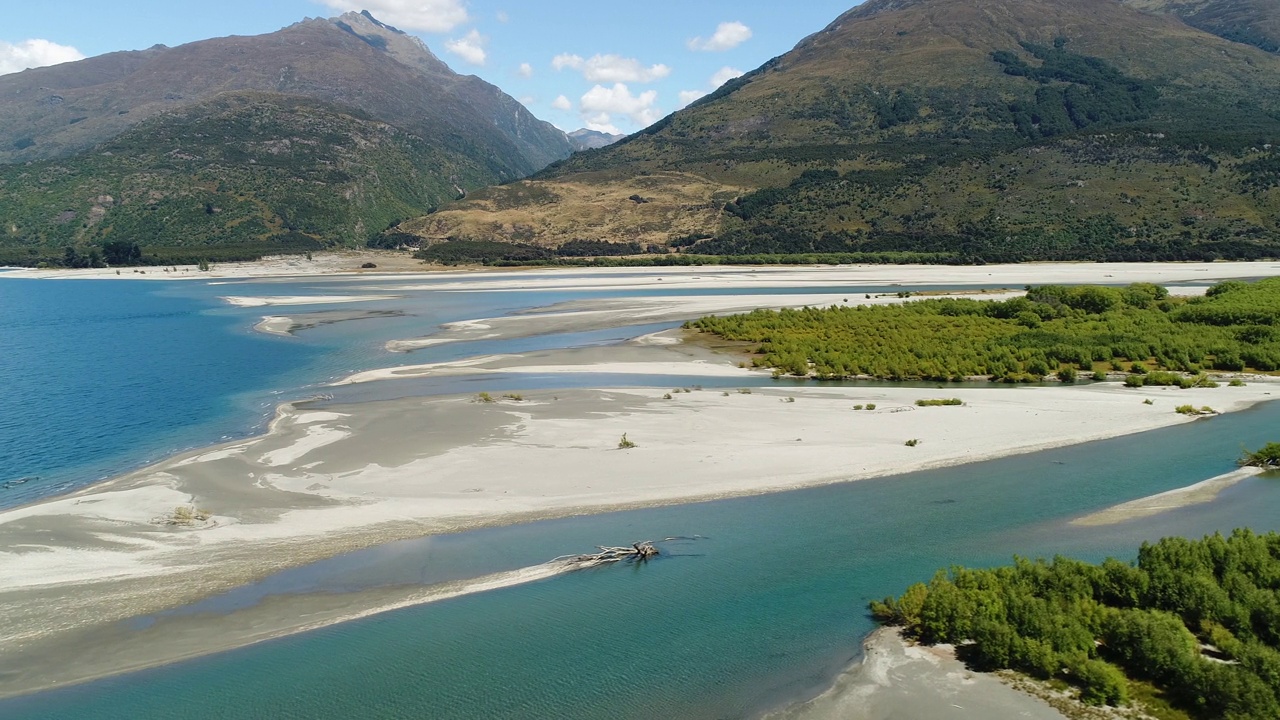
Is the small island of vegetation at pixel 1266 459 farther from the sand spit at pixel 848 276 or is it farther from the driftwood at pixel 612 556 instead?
the sand spit at pixel 848 276

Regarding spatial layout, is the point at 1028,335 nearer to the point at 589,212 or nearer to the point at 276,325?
the point at 276,325

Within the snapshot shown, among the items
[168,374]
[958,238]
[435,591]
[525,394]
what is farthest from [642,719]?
[958,238]

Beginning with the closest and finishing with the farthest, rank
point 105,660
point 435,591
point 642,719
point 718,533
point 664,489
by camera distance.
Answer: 1. point 642,719
2. point 105,660
3. point 435,591
4. point 718,533
5. point 664,489

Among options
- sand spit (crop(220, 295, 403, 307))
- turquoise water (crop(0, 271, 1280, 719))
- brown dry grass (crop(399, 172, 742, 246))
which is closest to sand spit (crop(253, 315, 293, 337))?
sand spit (crop(220, 295, 403, 307))

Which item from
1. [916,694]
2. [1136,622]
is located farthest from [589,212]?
[916,694]

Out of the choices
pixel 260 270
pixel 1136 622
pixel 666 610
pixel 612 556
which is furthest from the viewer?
pixel 260 270

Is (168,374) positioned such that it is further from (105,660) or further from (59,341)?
(105,660)
